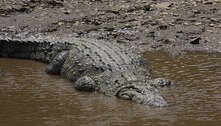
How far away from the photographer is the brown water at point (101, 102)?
5.96 metres

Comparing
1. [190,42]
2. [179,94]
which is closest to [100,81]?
[179,94]

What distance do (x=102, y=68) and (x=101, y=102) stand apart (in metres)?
1.11

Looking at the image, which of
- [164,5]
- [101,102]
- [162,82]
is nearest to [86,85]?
[101,102]

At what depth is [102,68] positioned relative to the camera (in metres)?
7.94

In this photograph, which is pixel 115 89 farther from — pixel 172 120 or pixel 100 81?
pixel 172 120

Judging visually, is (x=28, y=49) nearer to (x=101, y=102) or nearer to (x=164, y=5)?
(x=101, y=102)

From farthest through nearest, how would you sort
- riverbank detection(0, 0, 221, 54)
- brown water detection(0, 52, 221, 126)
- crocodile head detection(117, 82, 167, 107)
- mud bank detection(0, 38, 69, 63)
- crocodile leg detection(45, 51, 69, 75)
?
riverbank detection(0, 0, 221, 54), mud bank detection(0, 38, 69, 63), crocodile leg detection(45, 51, 69, 75), crocodile head detection(117, 82, 167, 107), brown water detection(0, 52, 221, 126)

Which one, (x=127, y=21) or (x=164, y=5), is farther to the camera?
(x=164, y=5)

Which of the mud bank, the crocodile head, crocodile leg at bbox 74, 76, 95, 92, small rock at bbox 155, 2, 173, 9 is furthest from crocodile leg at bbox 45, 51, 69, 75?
small rock at bbox 155, 2, 173, 9

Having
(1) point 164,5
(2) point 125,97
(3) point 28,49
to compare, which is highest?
(1) point 164,5

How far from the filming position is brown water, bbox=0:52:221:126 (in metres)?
5.96

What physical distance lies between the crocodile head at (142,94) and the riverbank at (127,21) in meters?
3.65

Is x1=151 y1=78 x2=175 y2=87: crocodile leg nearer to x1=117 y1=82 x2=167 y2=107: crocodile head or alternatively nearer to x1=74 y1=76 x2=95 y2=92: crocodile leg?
x1=117 y1=82 x2=167 y2=107: crocodile head

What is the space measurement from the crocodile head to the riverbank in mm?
3649
